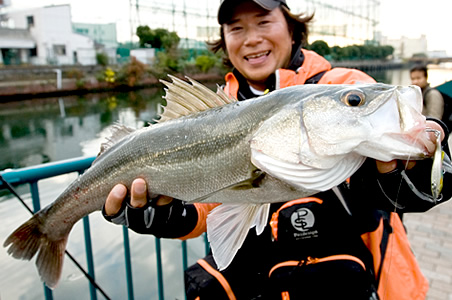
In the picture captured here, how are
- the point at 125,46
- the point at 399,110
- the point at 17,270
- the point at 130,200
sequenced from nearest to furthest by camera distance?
the point at 399,110 < the point at 130,200 < the point at 17,270 < the point at 125,46

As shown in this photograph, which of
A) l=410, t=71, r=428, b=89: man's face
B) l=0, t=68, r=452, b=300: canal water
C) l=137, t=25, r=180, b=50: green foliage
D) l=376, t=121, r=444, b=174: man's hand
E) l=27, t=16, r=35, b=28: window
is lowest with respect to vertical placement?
l=0, t=68, r=452, b=300: canal water

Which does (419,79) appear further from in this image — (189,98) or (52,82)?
(52,82)

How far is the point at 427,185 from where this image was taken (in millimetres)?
1397

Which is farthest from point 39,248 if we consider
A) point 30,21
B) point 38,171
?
point 30,21

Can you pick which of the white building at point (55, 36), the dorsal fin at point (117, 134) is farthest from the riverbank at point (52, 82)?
the dorsal fin at point (117, 134)

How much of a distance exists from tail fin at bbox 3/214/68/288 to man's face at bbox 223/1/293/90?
160 centimetres

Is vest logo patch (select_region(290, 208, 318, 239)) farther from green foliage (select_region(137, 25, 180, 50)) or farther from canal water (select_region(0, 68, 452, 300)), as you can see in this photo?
green foliage (select_region(137, 25, 180, 50))

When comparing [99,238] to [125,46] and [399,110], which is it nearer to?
[399,110]

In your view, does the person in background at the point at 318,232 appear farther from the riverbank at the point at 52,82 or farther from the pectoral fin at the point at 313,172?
the riverbank at the point at 52,82

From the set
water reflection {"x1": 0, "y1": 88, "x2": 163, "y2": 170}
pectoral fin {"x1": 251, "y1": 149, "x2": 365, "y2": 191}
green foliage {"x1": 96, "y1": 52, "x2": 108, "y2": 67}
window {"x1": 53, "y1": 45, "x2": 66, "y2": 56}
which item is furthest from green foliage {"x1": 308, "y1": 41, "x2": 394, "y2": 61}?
pectoral fin {"x1": 251, "y1": 149, "x2": 365, "y2": 191}

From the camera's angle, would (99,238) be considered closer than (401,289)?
No

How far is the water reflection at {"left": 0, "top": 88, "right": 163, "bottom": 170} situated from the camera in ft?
A: 46.0

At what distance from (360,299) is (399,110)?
1033 millimetres

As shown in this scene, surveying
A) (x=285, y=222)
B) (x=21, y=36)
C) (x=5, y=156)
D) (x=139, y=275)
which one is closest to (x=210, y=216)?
(x=285, y=222)
